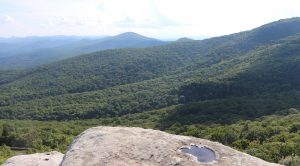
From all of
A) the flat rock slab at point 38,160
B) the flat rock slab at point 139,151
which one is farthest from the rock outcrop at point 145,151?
the flat rock slab at point 38,160

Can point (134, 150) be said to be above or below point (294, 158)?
above

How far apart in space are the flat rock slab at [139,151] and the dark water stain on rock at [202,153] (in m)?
0.27

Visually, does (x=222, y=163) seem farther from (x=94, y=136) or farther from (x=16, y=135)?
(x=16, y=135)

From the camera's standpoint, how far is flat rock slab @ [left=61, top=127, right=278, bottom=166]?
2044cm

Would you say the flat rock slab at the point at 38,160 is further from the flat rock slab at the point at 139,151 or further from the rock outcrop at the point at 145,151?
the flat rock slab at the point at 139,151

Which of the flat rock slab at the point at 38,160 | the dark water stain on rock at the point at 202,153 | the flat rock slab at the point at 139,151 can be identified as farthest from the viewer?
the flat rock slab at the point at 38,160

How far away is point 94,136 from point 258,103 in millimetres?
148349

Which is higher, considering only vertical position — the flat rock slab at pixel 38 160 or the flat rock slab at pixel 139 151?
the flat rock slab at pixel 139 151

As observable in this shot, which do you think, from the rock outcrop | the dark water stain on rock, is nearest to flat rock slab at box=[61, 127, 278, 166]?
the rock outcrop

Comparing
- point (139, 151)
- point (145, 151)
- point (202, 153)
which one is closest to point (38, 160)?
point (139, 151)

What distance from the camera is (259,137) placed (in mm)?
84750

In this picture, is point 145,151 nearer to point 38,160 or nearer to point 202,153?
point 202,153

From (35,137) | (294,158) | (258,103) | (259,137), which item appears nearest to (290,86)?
(258,103)

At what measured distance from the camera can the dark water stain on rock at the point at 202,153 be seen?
21008 millimetres
